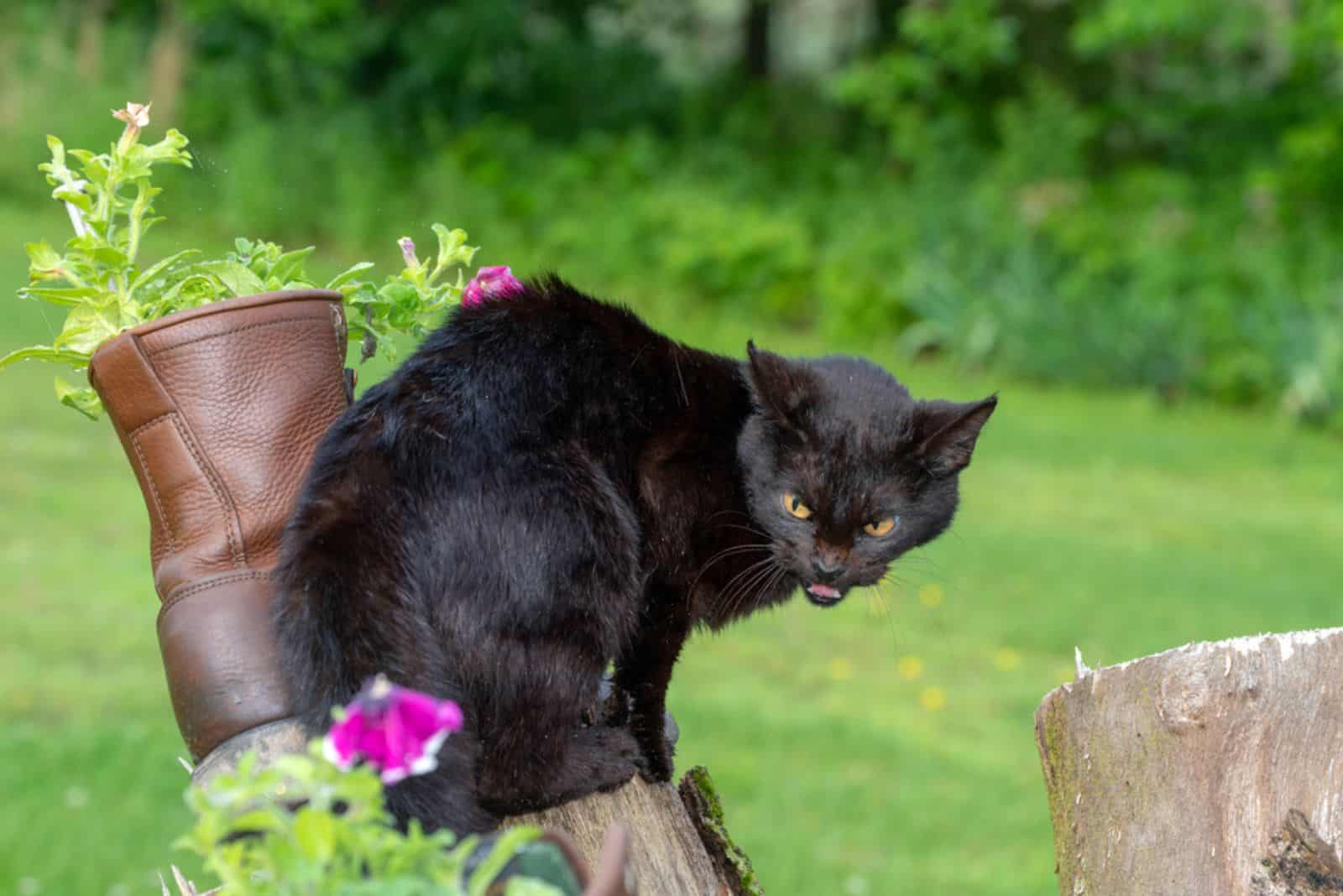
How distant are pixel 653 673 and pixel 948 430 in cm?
64

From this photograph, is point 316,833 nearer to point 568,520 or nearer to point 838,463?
point 568,520

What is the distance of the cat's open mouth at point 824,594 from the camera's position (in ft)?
8.57

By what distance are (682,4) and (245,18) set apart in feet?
15.1

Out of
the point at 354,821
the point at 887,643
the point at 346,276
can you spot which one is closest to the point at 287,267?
the point at 346,276

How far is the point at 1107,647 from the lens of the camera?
6.25m

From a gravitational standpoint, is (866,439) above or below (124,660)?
below

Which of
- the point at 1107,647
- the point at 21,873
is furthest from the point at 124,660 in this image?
the point at 1107,647

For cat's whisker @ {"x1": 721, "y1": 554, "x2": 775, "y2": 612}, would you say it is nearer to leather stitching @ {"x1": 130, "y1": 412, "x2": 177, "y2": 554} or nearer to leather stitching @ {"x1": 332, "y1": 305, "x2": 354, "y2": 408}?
leather stitching @ {"x1": 332, "y1": 305, "x2": 354, "y2": 408}

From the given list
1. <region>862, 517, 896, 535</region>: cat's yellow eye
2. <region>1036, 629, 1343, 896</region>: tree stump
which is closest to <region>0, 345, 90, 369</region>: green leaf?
<region>862, 517, 896, 535</region>: cat's yellow eye

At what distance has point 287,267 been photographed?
2379mm

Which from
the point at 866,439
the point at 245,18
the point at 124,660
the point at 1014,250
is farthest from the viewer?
the point at 245,18

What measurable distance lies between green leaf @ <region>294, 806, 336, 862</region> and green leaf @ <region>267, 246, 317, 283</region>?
1293 mm

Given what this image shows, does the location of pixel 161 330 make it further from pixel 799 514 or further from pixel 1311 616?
pixel 1311 616

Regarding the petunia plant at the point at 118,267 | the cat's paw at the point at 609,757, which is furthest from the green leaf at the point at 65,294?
the cat's paw at the point at 609,757
